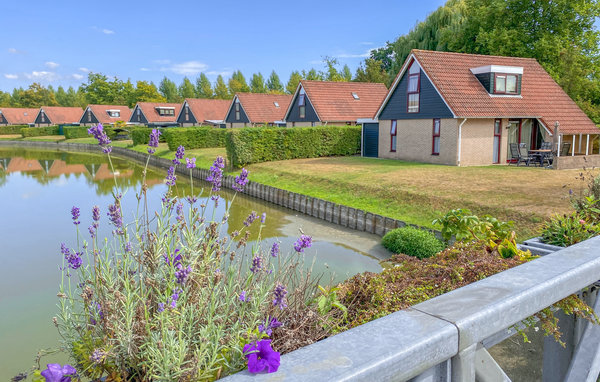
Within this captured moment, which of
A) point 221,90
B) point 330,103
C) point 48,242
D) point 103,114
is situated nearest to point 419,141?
point 330,103

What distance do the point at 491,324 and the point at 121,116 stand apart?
7283 centimetres

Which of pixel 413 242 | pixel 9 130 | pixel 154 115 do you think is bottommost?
pixel 413 242

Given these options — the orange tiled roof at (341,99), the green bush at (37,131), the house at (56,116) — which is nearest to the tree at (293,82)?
the house at (56,116)

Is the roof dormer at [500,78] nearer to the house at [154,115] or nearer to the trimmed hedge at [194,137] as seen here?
the trimmed hedge at [194,137]

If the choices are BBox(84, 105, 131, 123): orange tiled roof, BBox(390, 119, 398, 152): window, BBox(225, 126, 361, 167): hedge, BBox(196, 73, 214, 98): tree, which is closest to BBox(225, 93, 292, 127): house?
BBox(225, 126, 361, 167): hedge

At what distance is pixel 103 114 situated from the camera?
215 feet

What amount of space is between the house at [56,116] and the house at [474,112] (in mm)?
64922

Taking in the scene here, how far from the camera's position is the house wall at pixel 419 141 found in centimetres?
2070

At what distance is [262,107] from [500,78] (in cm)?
2261

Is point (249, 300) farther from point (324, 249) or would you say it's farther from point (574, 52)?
point (574, 52)

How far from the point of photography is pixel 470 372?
4.92 feet

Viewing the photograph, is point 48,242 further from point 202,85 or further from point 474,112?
point 202,85

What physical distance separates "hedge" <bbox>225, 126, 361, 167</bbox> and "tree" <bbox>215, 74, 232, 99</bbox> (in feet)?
181

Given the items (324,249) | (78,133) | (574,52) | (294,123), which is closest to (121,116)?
(78,133)
